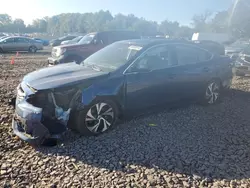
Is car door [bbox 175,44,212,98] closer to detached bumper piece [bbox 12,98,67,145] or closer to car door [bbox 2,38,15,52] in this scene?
detached bumper piece [bbox 12,98,67,145]

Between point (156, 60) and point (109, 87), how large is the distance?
1302 millimetres

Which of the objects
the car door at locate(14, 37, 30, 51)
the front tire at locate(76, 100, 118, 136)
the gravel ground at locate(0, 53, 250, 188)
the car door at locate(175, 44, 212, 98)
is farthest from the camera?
the car door at locate(14, 37, 30, 51)

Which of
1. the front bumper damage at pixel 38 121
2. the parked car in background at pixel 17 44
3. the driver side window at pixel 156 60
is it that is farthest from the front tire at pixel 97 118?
the parked car in background at pixel 17 44

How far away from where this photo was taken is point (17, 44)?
20641 millimetres

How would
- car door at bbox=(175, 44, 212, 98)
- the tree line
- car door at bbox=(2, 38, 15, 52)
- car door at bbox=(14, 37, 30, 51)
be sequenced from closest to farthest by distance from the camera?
car door at bbox=(175, 44, 212, 98), car door at bbox=(2, 38, 15, 52), car door at bbox=(14, 37, 30, 51), the tree line

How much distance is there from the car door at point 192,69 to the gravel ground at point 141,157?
82 cm

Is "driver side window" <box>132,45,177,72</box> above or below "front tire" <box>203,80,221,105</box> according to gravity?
above

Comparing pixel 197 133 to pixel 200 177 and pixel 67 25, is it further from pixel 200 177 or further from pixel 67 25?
pixel 67 25

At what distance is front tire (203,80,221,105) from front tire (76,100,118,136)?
8.95 feet

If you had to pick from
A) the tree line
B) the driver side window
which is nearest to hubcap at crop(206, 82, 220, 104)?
the driver side window

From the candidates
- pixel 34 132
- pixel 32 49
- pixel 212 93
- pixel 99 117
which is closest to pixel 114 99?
pixel 99 117

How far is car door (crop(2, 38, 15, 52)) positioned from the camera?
20.1 meters

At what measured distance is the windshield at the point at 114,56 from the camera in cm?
450

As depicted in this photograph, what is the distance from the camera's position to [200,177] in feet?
9.82
